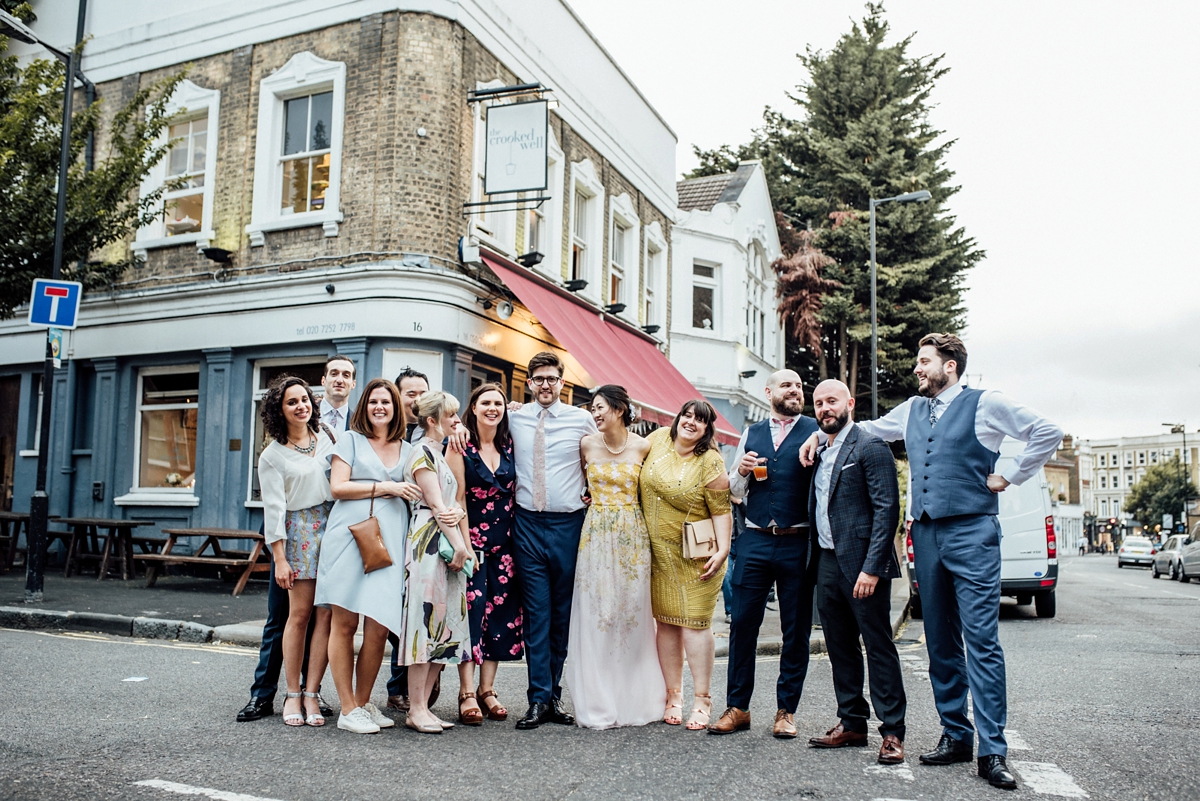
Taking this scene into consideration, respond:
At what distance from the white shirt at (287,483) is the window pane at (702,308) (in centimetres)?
1828

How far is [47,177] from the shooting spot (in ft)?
40.7

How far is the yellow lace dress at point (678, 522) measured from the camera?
220 inches

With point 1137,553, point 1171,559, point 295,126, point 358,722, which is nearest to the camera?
point 358,722

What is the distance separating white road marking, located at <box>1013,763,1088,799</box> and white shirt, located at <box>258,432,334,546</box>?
12.3 ft

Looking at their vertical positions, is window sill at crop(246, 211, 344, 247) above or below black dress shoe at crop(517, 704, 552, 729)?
above

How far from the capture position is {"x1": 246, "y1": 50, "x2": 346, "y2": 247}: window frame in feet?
43.1

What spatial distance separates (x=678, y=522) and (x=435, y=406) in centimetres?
155

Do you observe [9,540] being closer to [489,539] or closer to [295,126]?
[295,126]

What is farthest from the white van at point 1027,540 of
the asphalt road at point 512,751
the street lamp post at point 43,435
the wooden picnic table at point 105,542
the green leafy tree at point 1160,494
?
the green leafy tree at point 1160,494

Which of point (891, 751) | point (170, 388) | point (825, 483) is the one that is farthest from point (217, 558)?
point (891, 751)

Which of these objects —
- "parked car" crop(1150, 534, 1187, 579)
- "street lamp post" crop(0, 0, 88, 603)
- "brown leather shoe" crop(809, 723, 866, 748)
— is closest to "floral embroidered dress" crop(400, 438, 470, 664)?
"brown leather shoe" crop(809, 723, 866, 748)

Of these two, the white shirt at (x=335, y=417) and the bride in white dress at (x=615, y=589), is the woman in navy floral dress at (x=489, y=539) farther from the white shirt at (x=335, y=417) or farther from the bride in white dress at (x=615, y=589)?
the white shirt at (x=335, y=417)

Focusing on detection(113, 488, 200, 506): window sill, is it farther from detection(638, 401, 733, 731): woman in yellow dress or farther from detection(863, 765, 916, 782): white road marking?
detection(863, 765, 916, 782): white road marking

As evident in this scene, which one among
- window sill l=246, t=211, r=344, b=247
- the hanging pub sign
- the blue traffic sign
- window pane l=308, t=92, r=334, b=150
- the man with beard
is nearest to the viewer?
the man with beard
